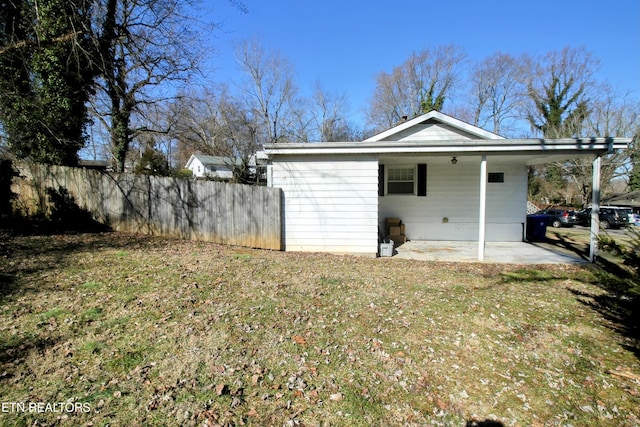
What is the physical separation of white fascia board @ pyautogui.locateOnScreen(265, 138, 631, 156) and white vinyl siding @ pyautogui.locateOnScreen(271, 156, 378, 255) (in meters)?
0.36

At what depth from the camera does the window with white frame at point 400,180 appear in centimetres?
1055

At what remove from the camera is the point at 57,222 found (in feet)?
29.0

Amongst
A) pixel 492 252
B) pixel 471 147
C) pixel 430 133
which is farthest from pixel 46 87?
pixel 492 252

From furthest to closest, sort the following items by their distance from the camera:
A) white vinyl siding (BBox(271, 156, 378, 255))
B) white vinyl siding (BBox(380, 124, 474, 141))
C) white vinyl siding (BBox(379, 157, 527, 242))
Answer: white vinyl siding (BBox(379, 157, 527, 242))
white vinyl siding (BBox(380, 124, 474, 141))
white vinyl siding (BBox(271, 156, 378, 255))

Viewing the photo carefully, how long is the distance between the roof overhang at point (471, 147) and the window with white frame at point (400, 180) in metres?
2.59

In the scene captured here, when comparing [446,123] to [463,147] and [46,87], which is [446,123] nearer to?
[463,147]

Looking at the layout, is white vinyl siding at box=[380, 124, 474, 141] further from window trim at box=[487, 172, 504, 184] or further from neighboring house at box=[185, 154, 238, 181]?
neighboring house at box=[185, 154, 238, 181]

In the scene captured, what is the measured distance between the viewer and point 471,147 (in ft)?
24.7

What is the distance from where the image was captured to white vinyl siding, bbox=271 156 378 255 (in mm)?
8250

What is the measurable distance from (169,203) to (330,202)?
4801 millimetres

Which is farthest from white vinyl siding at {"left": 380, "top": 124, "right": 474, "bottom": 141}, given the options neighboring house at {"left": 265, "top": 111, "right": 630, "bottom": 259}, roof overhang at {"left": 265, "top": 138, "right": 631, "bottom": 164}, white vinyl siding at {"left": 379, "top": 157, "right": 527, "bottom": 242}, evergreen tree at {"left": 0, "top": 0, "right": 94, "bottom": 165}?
evergreen tree at {"left": 0, "top": 0, "right": 94, "bottom": 165}

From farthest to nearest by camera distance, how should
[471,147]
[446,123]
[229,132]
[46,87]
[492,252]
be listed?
[229,132] < [446,123] < [46,87] < [492,252] < [471,147]

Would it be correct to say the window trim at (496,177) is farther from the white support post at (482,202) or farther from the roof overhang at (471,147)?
the white support post at (482,202)

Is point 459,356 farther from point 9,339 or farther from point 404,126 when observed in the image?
point 404,126
